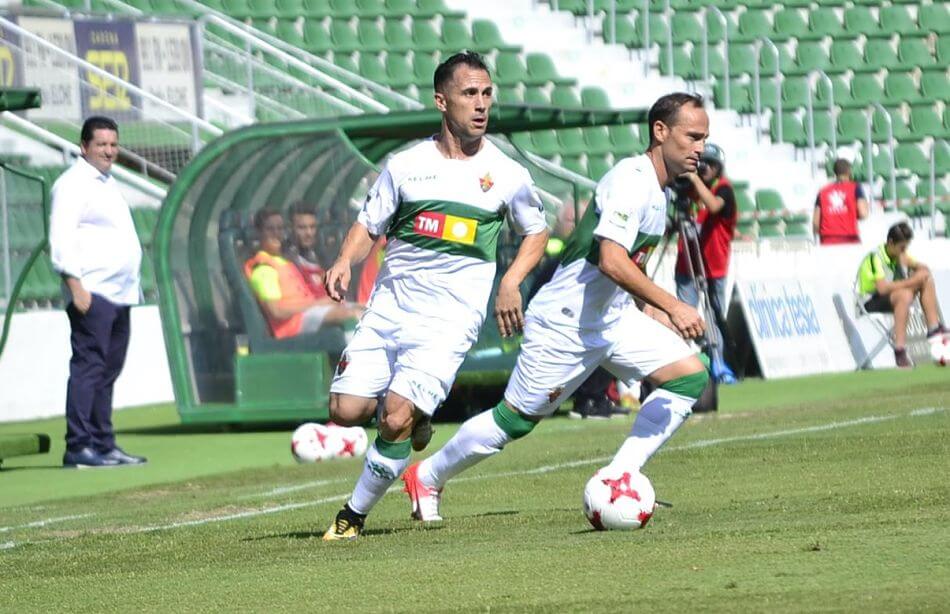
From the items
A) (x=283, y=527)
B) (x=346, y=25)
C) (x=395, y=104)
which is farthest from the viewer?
(x=346, y=25)

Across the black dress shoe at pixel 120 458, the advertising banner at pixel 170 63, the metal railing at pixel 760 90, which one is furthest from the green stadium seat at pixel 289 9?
the black dress shoe at pixel 120 458

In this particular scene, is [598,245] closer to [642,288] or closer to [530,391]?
[642,288]

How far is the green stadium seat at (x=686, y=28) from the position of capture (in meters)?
27.8

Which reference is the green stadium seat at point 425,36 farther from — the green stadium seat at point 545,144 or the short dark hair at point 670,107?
the short dark hair at point 670,107

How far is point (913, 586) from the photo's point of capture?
5.89m

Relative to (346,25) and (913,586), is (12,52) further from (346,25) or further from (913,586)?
(913,586)

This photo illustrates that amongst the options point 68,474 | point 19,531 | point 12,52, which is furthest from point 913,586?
point 12,52

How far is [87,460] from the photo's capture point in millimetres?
12938

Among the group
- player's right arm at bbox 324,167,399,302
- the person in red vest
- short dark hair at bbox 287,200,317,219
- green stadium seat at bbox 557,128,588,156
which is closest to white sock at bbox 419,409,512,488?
player's right arm at bbox 324,167,399,302

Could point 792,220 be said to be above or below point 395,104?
below

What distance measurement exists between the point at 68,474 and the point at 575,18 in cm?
1694

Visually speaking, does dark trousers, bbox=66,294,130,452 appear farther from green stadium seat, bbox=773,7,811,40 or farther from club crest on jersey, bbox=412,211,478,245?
green stadium seat, bbox=773,7,811,40

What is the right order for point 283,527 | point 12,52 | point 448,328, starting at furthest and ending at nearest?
1. point 12,52
2. point 283,527
3. point 448,328

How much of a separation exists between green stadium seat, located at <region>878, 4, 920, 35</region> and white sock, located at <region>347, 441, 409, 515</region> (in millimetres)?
22516
